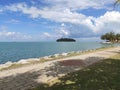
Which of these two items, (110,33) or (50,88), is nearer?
(50,88)

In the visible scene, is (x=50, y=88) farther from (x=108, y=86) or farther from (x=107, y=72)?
(x=107, y=72)

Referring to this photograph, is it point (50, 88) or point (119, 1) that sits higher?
point (119, 1)

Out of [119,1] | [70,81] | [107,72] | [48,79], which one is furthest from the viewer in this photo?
[119,1]

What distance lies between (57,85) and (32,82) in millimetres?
1688

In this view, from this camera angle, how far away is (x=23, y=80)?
13.0 metres

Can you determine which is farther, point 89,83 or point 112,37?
point 112,37

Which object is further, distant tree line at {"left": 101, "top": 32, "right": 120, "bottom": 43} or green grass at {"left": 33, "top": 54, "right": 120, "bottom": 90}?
distant tree line at {"left": 101, "top": 32, "right": 120, "bottom": 43}

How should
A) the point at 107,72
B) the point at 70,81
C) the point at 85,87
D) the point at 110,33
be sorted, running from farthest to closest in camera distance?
1. the point at 110,33
2. the point at 107,72
3. the point at 70,81
4. the point at 85,87

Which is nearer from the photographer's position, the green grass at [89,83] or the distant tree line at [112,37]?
the green grass at [89,83]

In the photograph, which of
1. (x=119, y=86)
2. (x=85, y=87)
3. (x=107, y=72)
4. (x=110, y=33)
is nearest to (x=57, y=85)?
(x=85, y=87)

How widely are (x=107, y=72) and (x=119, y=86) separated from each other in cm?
389

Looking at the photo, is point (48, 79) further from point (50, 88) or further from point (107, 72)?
point (107, 72)

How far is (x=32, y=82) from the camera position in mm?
12391

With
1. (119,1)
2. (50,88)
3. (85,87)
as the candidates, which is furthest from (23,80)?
(119,1)
